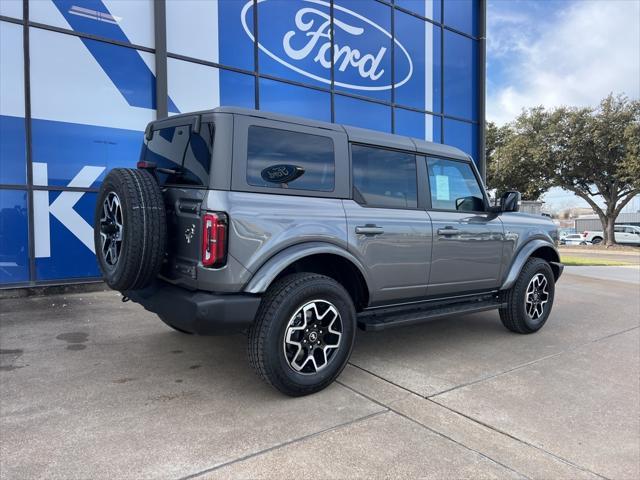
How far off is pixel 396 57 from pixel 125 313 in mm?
8585

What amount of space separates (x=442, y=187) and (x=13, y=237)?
5.96 m

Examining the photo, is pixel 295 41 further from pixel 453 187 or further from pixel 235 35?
pixel 453 187

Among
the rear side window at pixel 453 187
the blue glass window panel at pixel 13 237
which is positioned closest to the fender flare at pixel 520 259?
the rear side window at pixel 453 187

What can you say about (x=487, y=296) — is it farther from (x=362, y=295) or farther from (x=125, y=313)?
(x=125, y=313)

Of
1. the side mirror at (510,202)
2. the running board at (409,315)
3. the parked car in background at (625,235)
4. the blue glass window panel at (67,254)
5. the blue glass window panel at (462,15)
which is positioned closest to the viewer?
the running board at (409,315)

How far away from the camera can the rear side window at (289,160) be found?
3.20 meters

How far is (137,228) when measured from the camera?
302 cm

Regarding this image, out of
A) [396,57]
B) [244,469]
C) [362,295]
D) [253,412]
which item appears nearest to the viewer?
[244,469]

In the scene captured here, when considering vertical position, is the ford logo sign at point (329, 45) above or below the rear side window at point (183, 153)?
above

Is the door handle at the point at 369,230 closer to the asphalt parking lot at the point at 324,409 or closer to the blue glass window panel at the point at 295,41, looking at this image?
the asphalt parking lot at the point at 324,409

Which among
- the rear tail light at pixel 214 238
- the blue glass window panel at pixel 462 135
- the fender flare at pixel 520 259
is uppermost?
the blue glass window panel at pixel 462 135

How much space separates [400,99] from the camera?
11.1 metres

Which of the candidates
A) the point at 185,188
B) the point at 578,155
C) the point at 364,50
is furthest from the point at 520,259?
the point at 578,155

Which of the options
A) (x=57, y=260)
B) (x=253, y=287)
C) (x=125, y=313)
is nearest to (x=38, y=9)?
(x=57, y=260)
